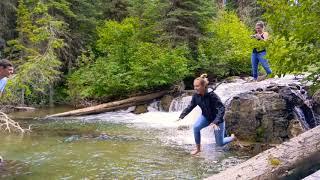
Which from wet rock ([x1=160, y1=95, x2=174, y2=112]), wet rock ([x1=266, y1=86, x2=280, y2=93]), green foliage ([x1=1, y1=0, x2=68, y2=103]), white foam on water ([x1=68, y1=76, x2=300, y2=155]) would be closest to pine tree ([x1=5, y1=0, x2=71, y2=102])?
green foliage ([x1=1, y1=0, x2=68, y2=103])

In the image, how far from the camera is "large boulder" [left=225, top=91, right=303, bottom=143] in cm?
1205

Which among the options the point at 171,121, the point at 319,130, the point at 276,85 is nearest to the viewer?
the point at 319,130

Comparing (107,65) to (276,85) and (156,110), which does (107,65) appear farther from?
(276,85)

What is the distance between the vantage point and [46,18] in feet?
77.3

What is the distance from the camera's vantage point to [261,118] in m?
12.3

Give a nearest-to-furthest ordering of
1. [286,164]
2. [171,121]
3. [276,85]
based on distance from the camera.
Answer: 1. [286,164]
2. [276,85]
3. [171,121]

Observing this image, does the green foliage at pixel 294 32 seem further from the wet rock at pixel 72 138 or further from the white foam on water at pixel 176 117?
the wet rock at pixel 72 138

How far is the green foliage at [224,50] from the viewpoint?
22438 millimetres

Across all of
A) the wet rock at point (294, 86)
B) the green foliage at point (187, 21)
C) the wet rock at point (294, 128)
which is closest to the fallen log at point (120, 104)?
the green foliage at point (187, 21)

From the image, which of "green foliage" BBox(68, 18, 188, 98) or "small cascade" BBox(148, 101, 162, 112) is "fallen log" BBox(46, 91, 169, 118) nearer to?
"small cascade" BBox(148, 101, 162, 112)

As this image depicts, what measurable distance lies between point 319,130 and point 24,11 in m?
21.2

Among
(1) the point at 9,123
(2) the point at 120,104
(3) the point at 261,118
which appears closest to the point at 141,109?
(2) the point at 120,104

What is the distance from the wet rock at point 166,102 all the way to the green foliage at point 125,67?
0.75m

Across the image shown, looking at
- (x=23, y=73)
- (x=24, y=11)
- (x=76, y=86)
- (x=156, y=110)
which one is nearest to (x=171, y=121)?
(x=156, y=110)
